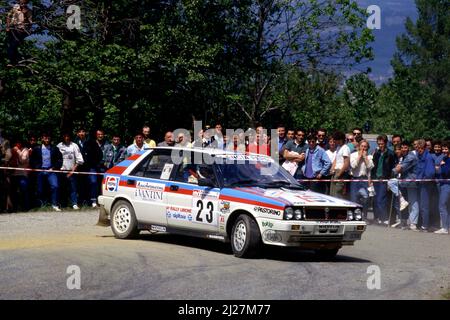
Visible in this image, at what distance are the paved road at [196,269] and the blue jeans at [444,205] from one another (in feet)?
5.62

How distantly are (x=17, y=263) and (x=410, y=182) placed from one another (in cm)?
999

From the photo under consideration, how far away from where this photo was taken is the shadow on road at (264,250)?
1330cm

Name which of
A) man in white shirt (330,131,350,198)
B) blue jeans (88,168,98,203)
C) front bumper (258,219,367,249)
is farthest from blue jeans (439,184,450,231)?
blue jeans (88,168,98,203)

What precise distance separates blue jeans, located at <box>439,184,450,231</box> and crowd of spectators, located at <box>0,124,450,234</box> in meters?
0.02

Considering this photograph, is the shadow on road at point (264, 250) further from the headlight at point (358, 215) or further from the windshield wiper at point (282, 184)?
the windshield wiper at point (282, 184)

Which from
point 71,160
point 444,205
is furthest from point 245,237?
point 71,160

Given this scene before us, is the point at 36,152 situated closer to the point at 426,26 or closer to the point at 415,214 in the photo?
the point at 415,214

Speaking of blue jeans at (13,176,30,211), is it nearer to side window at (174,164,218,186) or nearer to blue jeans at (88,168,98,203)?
blue jeans at (88,168,98,203)

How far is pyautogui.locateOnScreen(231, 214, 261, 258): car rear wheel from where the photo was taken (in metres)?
12.7

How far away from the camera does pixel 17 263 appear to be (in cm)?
1164

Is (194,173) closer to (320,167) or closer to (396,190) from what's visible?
(320,167)

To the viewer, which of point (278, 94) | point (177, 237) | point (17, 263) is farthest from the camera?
point (278, 94)

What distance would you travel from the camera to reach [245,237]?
12.8m
